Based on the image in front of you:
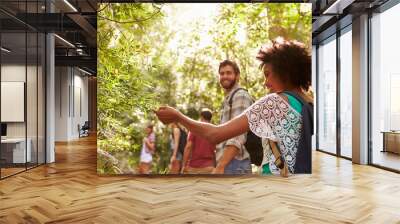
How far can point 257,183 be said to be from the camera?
626cm

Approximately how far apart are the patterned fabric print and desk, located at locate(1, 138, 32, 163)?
401cm

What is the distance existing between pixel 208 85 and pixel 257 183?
1772mm

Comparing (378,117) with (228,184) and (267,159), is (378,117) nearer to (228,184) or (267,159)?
(267,159)

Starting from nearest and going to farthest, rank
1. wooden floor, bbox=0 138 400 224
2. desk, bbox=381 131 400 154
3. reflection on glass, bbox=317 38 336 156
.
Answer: wooden floor, bbox=0 138 400 224 < desk, bbox=381 131 400 154 < reflection on glass, bbox=317 38 336 156

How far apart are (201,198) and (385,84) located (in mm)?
4707

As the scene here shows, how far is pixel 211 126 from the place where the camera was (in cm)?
668

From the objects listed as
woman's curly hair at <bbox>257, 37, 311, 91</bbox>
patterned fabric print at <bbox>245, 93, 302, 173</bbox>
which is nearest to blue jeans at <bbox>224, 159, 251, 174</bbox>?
patterned fabric print at <bbox>245, 93, 302, 173</bbox>

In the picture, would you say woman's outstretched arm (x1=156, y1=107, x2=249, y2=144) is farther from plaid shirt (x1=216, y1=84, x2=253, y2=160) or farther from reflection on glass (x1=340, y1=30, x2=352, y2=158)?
reflection on glass (x1=340, y1=30, x2=352, y2=158)

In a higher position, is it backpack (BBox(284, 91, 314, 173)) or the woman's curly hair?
the woman's curly hair

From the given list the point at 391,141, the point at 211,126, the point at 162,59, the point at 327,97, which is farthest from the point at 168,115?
the point at 327,97

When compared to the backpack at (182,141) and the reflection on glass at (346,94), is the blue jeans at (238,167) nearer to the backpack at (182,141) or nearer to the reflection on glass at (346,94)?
the backpack at (182,141)

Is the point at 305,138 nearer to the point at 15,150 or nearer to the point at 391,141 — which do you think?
the point at 391,141

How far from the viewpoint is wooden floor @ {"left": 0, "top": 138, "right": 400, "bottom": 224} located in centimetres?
423

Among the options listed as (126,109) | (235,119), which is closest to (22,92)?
(126,109)
